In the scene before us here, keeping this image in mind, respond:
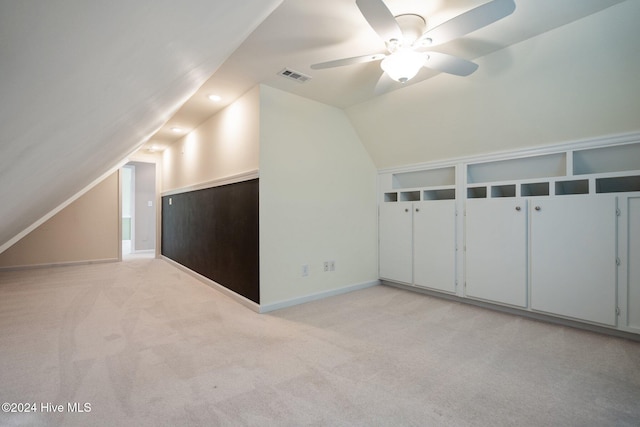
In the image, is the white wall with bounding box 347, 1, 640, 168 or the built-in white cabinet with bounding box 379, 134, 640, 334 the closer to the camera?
the white wall with bounding box 347, 1, 640, 168

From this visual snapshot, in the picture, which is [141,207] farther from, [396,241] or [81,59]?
[81,59]

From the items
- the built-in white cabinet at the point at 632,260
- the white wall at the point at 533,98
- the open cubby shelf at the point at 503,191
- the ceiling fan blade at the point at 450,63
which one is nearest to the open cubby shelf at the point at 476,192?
the open cubby shelf at the point at 503,191

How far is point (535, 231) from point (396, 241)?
4.95ft

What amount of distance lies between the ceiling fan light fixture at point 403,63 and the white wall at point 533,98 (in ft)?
3.00

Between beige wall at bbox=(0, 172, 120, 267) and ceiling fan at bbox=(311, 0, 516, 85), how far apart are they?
5581 mm

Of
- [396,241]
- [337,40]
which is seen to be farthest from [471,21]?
[396,241]

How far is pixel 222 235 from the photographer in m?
3.55

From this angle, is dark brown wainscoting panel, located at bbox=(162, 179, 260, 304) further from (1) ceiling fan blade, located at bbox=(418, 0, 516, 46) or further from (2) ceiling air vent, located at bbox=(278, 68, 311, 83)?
(1) ceiling fan blade, located at bbox=(418, 0, 516, 46)

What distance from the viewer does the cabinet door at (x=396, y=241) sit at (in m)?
3.64

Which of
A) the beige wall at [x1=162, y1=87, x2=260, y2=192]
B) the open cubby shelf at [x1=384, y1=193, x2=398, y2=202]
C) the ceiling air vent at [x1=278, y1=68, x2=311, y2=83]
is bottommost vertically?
the open cubby shelf at [x1=384, y1=193, x2=398, y2=202]

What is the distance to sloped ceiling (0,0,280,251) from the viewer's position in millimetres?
449

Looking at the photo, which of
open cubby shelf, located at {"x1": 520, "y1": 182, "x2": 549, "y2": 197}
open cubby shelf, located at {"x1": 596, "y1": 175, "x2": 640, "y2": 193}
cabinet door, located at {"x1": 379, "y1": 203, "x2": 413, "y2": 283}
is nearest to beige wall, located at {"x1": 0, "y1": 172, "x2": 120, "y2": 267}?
cabinet door, located at {"x1": 379, "y1": 203, "x2": 413, "y2": 283}

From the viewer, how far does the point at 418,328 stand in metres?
2.49

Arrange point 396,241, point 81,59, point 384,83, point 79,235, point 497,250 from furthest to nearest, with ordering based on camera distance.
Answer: point 79,235 → point 396,241 → point 497,250 → point 384,83 → point 81,59
